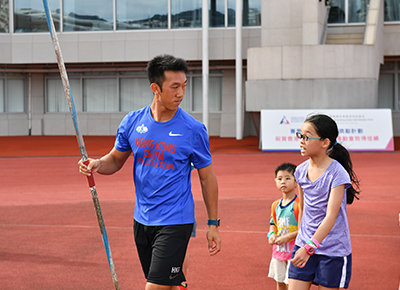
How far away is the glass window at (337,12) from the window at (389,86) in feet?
11.5

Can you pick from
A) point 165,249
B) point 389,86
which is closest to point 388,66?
point 389,86

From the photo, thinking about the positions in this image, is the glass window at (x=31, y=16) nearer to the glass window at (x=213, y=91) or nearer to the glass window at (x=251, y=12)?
the glass window at (x=213, y=91)

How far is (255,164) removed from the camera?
57.0 ft

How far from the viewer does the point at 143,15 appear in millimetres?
28375

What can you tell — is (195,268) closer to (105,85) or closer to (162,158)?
(162,158)

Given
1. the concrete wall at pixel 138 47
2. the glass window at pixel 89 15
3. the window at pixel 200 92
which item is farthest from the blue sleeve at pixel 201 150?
the glass window at pixel 89 15

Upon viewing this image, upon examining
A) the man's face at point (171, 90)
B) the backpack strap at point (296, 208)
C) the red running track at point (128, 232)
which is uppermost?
the man's face at point (171, 90)

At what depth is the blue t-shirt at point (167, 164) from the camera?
3857 mm

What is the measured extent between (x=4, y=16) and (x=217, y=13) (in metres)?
11.0

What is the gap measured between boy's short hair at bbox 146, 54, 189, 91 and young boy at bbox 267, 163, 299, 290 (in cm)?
147

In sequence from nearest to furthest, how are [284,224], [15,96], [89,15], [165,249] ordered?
[165,249] → [284,224] → [89,15] → [15,96]

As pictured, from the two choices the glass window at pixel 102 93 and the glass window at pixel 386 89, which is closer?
the glass window at pixel 386 89

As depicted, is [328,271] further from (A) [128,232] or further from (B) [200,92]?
(B) [200,92]

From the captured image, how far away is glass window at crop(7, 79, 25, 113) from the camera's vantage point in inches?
1207
